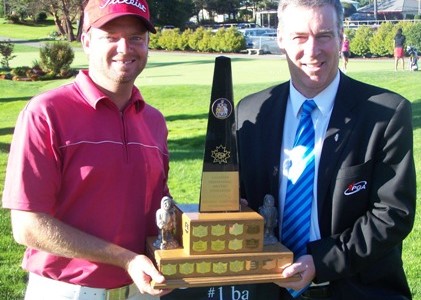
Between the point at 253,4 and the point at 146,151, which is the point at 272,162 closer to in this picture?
the point at 146,151

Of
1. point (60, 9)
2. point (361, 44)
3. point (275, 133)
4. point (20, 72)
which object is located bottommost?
point (20, 72)

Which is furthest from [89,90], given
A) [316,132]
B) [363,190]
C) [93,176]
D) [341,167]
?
[363,190]

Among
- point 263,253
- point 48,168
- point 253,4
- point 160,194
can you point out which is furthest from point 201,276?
point 253,4

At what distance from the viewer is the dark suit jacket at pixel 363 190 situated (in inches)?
106

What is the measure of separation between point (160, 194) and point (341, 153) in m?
0.84

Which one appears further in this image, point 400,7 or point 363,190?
point 400,7

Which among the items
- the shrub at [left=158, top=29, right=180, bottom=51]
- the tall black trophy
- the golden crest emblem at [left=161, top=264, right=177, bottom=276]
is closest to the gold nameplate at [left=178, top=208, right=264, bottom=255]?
the tall black trophy

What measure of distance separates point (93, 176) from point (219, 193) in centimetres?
53

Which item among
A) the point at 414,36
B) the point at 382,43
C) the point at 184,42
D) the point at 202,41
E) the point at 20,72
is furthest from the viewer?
the point at 184,42

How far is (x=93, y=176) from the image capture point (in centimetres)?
266

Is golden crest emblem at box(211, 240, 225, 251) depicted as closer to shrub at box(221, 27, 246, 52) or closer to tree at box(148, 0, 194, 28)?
shrub at box(221, 27, 246, 52)

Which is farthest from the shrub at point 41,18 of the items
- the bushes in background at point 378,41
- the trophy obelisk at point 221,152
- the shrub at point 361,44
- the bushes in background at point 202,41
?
the trophy obelisk at point 221,152

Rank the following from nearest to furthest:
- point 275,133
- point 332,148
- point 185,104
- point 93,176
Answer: point 93,176, point 332,148, point 275,133, point 185,104

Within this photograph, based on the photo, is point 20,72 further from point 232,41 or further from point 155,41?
point 155,41
